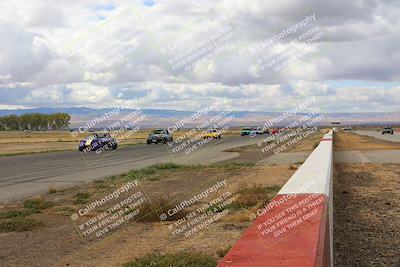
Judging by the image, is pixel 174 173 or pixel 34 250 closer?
pixel 34 250

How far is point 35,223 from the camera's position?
28.8 ft

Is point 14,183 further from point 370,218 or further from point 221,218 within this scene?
point 370,218

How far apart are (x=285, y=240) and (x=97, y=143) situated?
39.6 m

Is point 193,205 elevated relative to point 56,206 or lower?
lower

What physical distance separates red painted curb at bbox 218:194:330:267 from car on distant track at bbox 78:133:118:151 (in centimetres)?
3807

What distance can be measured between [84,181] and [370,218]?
37.1 ft

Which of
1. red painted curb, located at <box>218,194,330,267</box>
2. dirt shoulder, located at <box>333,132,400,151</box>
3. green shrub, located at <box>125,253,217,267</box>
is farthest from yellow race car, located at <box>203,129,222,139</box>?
red painted curb, located at <box>218,194,330,267</box>

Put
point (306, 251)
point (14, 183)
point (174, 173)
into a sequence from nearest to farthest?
point (306, 251) → point (14, 183) → point (174, 173)

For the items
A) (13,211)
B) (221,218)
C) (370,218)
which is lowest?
(370,218)

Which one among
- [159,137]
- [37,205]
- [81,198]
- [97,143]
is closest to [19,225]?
[37,205]

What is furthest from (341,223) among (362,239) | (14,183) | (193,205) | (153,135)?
(153,135)

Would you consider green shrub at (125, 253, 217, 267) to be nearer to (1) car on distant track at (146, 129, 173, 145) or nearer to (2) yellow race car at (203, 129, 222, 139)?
(1) car on distant track at (146, 129, 173, 145)

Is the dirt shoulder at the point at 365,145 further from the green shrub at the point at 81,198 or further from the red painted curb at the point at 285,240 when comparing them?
the red painted curb at the point at 285,240

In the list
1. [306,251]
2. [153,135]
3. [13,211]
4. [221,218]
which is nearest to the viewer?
[306,251]
